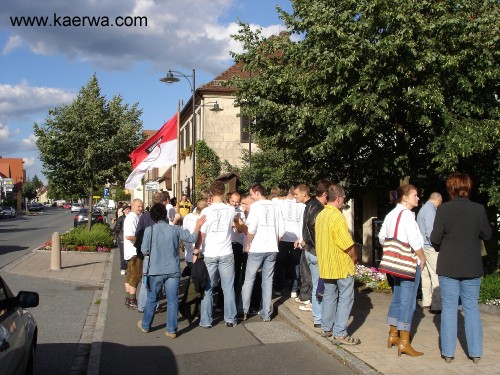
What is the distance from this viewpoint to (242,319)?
8.89 metres

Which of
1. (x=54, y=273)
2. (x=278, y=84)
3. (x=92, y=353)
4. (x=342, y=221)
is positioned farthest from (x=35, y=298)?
(x=54, y=273)

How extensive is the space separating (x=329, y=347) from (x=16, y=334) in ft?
11.6

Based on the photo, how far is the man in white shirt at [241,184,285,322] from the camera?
8594 mm

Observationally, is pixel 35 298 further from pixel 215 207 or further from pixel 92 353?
pixel 215 207

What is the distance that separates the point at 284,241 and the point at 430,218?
252cm

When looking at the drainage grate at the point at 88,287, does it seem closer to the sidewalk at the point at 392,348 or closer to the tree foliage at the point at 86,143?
the sidewalk at the point at 392,348

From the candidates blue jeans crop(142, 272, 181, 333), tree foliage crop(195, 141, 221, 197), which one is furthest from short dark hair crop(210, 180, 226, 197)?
tree foliage crop(195, 141, 221, 197)

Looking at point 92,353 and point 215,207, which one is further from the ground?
point 215,207

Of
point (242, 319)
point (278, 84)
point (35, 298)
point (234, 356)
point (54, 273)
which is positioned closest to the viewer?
point (35, 298)

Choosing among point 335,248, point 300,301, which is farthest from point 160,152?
point 335,248

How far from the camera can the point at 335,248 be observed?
6.92 metres

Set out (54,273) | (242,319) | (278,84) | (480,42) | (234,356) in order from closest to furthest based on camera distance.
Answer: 1. (234,356)
2. (242,319)
3. (480,42)
4. (278,84)
5. (54,273)

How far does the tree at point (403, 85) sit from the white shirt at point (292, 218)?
101 centimetres

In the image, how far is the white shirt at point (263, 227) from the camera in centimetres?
859
